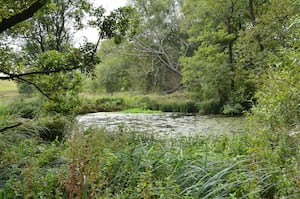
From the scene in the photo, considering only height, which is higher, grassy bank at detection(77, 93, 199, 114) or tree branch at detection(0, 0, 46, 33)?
tree branch at detection(0, 0, 46, 33)

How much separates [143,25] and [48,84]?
14.6 m

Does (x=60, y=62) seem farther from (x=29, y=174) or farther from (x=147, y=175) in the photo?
(x=147, y=175)

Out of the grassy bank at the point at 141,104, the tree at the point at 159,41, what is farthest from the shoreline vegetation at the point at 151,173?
the tree at the point at 159,41

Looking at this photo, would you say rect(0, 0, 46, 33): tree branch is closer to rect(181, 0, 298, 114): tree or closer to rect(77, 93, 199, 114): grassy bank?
rect(181, 0, 298, 114): tree

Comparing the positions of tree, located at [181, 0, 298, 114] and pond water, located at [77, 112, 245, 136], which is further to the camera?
tree, located at [181, 0, 298, 114]

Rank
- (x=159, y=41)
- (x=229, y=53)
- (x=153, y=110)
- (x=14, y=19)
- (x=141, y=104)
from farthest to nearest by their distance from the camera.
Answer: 1. (x=159, y=41)
2. (x=141, y=104)
3. (x=153, y=110)
4. (x=229, y=53)
5. (x=14, y=19)

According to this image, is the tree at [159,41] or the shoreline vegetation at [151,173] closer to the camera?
the shoreline vegetation at [151,173]

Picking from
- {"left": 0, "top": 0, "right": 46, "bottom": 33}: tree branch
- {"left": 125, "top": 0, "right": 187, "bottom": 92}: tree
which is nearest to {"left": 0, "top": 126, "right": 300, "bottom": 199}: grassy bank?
{"left": 0, "top": 0, "right": 46, "bottom": 33}: tree branch

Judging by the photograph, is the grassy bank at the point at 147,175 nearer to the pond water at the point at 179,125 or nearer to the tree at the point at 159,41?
the pond water at the point at 179,125

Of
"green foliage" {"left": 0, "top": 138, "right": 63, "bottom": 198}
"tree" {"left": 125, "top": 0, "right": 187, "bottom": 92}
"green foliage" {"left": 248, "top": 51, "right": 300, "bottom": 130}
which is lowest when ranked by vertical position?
"green foliage" {"left": 0, "top": 138, "right": 63, "bottom": 198}

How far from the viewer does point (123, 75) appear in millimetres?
18891

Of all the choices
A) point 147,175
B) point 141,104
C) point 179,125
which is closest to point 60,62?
point 147,175

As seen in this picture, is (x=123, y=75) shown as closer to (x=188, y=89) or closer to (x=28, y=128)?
(x=188, y=89)

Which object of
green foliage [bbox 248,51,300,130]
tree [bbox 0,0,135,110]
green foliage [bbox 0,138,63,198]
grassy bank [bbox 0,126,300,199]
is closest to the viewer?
grassy bank [bbox 0,126,300,199]
